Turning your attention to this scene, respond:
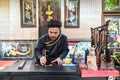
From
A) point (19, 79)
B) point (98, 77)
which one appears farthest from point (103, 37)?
point (19, 79)

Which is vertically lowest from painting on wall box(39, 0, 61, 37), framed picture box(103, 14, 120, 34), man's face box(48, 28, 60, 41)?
man's face box(48, 28, 60, 41)

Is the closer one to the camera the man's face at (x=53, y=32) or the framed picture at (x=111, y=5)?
the man's face at (x=53, y=32)

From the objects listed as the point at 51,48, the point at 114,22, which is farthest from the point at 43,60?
the point at 114,22

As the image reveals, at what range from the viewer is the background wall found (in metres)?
3.31

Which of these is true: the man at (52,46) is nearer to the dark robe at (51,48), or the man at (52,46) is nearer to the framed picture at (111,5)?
the dark robe at (51,48)

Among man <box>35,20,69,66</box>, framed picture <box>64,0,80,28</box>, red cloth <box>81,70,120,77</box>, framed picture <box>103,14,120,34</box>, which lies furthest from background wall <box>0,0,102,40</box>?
red cloth <box>81,70,120,77</box>

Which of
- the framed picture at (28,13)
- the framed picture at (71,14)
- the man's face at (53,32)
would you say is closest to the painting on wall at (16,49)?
the framed picture at (28,13)

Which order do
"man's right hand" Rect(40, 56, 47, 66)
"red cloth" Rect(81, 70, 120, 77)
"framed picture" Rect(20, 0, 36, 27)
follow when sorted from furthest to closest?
1. "framed picture" Rect(20, 0, 36, 27)
2. "man's right hand" Rect(40, 56, 47, 66)
3. "red cloth" Rect(81, 70, 120, 77)

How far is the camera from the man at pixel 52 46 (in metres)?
2.06

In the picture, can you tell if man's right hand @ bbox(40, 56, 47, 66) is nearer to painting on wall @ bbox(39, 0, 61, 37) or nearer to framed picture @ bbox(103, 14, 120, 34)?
painting on wall @ bbox(39, 0, 61, 37)

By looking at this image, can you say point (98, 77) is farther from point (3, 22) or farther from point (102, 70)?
point (3, 22)

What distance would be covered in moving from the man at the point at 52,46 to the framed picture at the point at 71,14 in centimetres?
116

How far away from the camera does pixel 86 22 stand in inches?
131

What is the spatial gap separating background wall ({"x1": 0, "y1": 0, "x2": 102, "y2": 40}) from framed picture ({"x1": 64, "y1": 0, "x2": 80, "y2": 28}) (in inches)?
2.1
